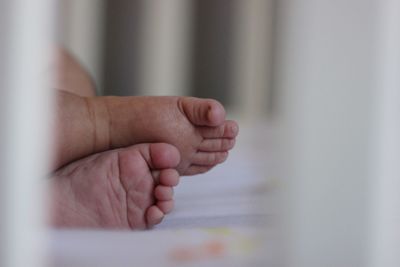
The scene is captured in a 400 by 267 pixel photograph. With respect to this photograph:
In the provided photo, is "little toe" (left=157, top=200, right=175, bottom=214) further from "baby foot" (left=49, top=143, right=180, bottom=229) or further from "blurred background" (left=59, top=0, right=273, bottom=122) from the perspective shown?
"blurred background" (left=59, top=0, right=273, bottom=122)

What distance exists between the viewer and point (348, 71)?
412mm

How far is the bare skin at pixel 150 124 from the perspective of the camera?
0.46m

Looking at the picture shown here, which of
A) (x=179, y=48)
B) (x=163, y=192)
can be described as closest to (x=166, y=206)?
(x=163, y=192)

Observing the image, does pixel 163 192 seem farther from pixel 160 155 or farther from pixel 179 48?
pixel 179 48

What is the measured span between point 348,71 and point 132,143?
0.70 ft

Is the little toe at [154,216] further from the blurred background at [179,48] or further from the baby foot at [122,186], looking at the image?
the blurred background at [179,48]

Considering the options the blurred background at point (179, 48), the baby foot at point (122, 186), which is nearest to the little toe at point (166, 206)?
the baby foot at point (122, 186)

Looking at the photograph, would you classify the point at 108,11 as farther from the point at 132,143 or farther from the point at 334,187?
the point at 334,187

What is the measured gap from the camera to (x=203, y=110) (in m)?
0.46

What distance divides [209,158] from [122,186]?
0.09 m

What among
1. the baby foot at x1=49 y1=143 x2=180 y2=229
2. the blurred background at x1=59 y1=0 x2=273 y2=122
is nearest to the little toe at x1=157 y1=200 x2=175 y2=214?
the baby foot at x1=49 y1=143 x2=180 y2=229

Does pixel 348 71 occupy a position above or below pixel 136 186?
above

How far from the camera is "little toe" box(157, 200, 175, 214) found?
46 centimetres

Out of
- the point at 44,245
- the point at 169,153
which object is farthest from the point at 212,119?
the point at 44,245
